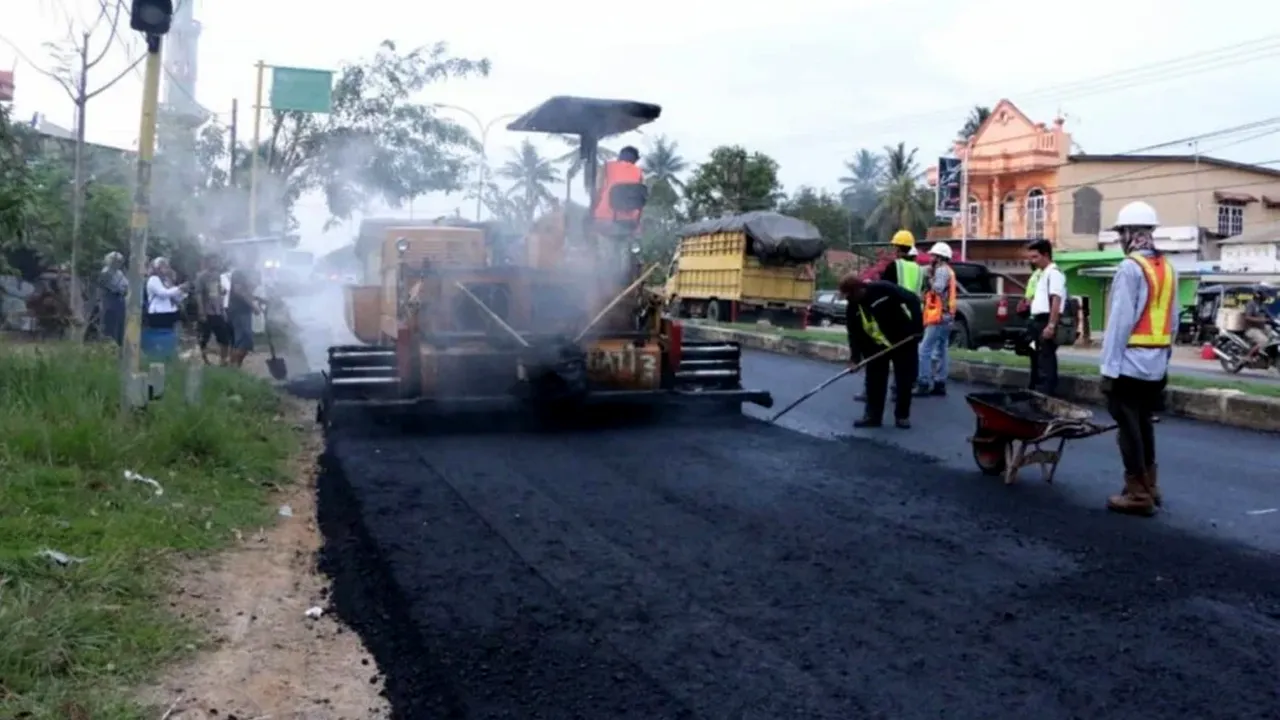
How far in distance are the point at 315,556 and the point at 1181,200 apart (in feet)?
128

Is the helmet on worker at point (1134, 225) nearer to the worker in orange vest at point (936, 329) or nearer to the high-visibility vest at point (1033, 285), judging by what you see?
the high-visibility vest at point (1033, 285)

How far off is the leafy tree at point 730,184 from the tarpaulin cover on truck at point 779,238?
2072 cm

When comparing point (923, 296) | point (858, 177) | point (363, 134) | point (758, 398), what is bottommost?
point (758, 398)

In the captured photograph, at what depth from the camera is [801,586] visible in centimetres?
489

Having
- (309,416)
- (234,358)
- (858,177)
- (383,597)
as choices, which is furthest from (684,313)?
(858,177)

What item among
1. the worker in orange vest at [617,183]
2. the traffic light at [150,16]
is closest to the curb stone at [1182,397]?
the worker in orange vest at [617,183]

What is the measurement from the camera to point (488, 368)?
941cm

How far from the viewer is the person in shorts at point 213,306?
44.1ft

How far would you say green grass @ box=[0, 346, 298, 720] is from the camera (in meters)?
3.78

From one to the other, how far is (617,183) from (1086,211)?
34.5 meters

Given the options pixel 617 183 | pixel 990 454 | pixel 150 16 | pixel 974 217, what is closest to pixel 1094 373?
pixel 990 454

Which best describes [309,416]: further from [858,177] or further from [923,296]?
[858,177]

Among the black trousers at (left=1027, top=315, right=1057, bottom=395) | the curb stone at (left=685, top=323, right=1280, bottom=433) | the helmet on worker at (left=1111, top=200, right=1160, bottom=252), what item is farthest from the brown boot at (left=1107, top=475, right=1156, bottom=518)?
the black trousers at (left=1027, top=315, right=1057, bottom=395)

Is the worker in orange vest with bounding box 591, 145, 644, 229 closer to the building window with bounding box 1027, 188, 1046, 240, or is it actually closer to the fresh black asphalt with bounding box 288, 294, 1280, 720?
the fresh black asphalt with bounding box 288, 294, 1280, 720
